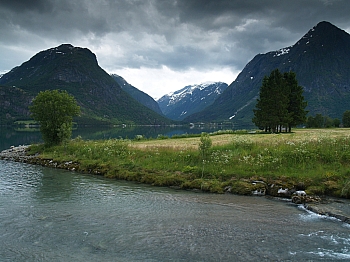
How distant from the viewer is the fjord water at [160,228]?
11422mm

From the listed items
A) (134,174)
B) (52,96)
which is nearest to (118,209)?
(134,174)

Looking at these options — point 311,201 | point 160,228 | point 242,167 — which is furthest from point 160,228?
point 242,167

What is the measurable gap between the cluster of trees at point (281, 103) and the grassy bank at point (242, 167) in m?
30.1

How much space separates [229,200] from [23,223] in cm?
1328

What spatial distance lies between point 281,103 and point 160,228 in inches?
2024

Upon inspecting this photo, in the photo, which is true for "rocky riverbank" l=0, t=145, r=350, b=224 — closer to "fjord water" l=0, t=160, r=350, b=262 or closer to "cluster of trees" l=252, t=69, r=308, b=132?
"fjord water" l=0, t=160, r=350, b=262

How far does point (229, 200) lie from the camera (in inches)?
787

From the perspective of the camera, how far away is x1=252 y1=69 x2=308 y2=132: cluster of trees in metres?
59.2

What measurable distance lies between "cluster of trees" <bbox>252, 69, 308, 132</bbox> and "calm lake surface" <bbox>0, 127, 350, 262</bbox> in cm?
4305

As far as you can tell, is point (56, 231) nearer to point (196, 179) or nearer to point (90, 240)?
point (90, 240)

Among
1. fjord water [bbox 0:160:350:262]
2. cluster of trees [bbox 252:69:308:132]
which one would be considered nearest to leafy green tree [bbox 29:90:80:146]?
fjord water [bbox 0:160:350:262]

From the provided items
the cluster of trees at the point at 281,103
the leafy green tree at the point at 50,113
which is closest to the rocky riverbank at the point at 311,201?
the leafy green tree at the point at 50,113

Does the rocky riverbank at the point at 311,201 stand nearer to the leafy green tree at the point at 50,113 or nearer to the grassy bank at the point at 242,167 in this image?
the grassy bank at the point at 242,167

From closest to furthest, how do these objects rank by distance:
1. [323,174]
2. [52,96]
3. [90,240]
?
1. [90,240]
2. [323,174]
3. [52,96]
